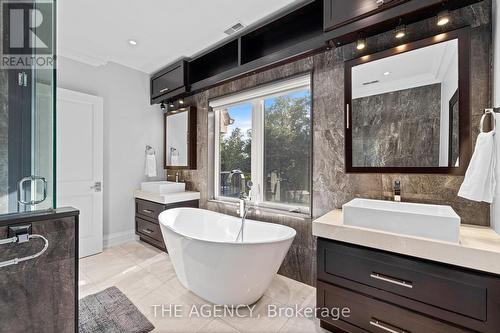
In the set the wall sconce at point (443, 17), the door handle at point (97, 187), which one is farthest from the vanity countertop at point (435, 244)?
the door handle at point (97, 187)

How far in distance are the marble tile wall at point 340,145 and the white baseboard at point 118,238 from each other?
2.25m

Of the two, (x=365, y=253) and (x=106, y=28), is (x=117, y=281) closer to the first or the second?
(x=365, y=253)

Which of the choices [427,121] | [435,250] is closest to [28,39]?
[435,250]

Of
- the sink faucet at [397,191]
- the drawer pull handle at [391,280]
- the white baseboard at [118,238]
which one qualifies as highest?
the sink faucet at [397,191]

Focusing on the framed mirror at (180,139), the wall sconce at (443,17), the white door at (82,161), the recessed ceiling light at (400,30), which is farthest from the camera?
the framed mirror at (180,139)

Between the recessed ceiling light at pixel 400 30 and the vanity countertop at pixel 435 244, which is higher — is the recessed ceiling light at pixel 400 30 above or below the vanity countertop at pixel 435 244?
above

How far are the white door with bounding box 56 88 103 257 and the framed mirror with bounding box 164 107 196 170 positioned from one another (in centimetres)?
94

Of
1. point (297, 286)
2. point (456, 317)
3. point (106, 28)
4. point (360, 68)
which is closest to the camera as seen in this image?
point (456, 317)

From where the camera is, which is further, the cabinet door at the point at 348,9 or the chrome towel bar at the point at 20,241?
the cabinet door at the point at 348,9

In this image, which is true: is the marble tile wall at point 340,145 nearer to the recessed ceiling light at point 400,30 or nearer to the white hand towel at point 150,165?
the recessed ceiling light at point 400,30

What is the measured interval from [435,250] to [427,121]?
0.96m

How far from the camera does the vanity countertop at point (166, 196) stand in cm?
296

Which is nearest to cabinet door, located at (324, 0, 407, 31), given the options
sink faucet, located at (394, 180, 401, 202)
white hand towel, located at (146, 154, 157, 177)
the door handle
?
sink faucet, located at (394, 180, 401, 202)

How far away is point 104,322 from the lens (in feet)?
5.68
